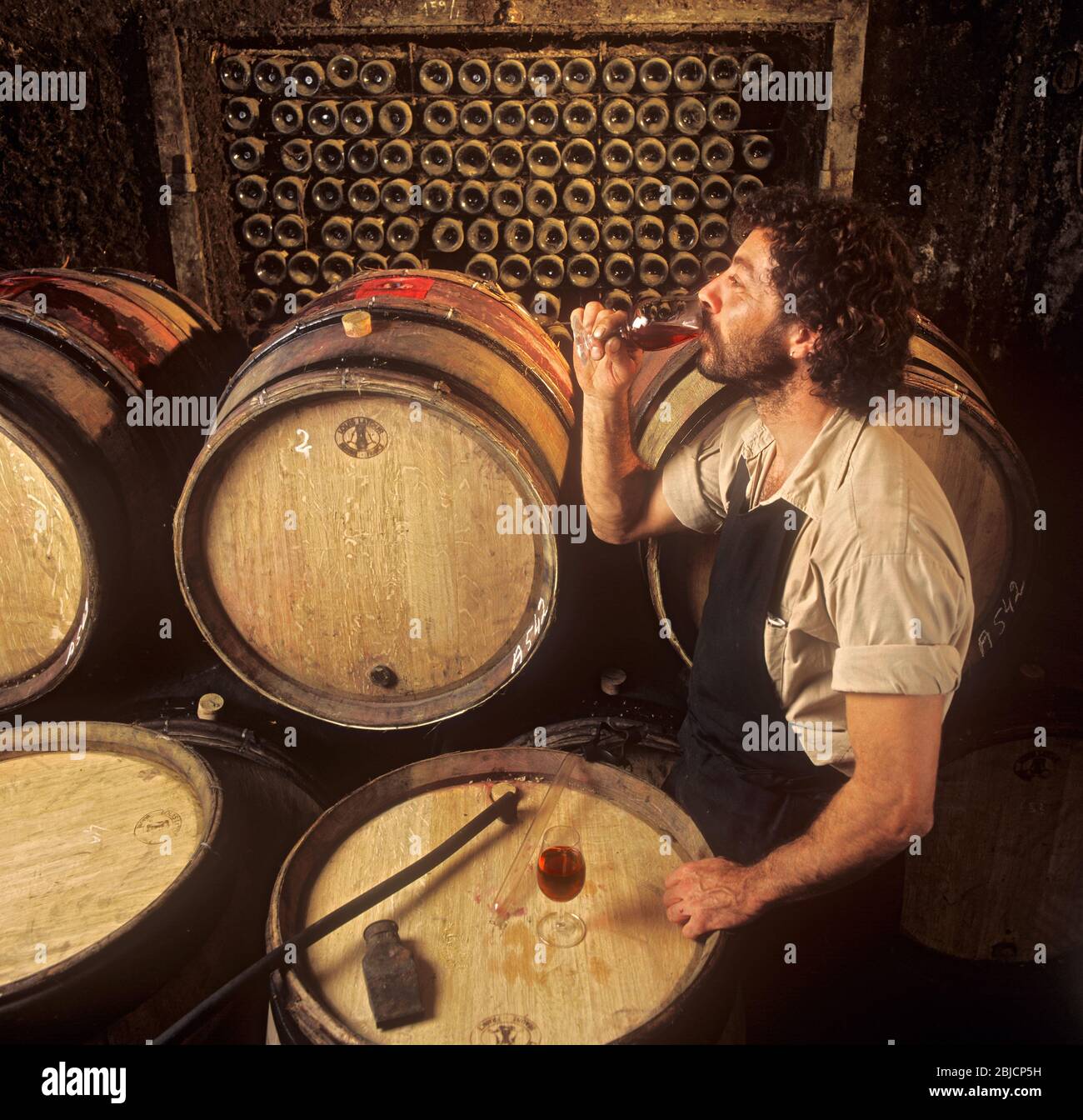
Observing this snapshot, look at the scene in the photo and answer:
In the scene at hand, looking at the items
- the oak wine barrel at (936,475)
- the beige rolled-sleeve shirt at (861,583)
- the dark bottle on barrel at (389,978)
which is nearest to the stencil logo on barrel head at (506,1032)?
the dark bottle on barrel at (389,978)

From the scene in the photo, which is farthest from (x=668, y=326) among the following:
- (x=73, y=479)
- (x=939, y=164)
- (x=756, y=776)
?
(x=939, y=164)

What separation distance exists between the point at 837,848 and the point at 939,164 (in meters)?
2.94

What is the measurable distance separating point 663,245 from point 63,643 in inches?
105

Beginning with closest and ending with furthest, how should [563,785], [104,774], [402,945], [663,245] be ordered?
1. [402,945]
2. [563,785]
3. [104,774]
4. [663,245]

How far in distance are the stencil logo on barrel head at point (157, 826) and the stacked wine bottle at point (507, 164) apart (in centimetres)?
220

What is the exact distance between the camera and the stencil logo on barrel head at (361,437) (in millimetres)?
2008

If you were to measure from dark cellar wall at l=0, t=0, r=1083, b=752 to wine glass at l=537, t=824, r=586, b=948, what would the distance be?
7.32 ft

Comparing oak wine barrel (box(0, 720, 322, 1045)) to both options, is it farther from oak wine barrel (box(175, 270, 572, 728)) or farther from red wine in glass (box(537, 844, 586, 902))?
red wine in glass (box(537, 844, 586, 902))

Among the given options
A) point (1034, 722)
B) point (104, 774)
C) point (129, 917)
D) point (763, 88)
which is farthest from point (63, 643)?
point (763, 88)

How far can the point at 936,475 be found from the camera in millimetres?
2074

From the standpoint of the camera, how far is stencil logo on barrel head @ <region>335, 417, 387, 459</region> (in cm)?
201

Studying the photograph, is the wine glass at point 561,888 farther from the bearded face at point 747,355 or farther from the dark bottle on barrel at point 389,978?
the bearded face at point 747,355

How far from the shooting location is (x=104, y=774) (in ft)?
6.90

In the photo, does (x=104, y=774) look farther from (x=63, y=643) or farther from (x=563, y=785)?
(x=563, y=785)
